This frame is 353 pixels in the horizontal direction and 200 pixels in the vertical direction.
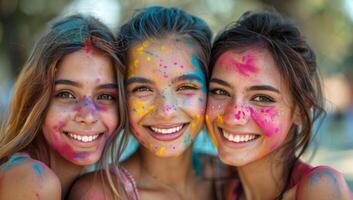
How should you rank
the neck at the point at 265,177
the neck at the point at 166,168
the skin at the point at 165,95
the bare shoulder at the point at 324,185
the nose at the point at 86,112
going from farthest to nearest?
1. the neck at the point at 166,168
2. the neck at the point at 265,177
3. the skin at the point at 165,95
4. the nose at the point at 86,112
5. the bare shoulder at the point at 324,185

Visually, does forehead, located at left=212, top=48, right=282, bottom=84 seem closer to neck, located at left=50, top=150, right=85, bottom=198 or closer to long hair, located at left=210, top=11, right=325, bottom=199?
long hair, located at left=210, top=11, right=325, bottom=199

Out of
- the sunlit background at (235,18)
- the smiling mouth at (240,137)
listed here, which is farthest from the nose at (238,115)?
the sunlit background at (235,18)

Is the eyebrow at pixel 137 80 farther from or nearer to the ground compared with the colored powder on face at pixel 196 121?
farther from the ground

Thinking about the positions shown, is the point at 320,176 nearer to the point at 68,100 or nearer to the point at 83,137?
the point at 83,137

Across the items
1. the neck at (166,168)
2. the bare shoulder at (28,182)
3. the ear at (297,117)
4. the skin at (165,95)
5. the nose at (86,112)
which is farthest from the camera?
the neck at (166,168)

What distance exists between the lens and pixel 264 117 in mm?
2926

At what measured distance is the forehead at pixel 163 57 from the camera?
9.73ft

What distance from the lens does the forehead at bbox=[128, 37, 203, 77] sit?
297 cm

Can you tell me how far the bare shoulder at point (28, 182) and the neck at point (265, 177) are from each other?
1.31 m

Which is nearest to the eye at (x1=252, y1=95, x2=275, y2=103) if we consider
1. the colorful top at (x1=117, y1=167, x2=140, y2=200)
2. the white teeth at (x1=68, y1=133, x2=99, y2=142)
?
the colorful top at (x1=117, y1=167, x2=140, y2=200)

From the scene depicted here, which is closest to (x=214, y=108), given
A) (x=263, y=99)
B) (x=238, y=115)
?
(x=238, y=115)

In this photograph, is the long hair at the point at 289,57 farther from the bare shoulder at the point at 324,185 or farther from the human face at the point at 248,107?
the bare shoulder at the point at 324,185

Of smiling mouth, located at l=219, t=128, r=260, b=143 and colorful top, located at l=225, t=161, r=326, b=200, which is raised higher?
smiling mouth, located at l=219, t=128, r=260, b=143

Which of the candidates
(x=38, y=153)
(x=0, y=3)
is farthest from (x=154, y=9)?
(x=0, y=3)
